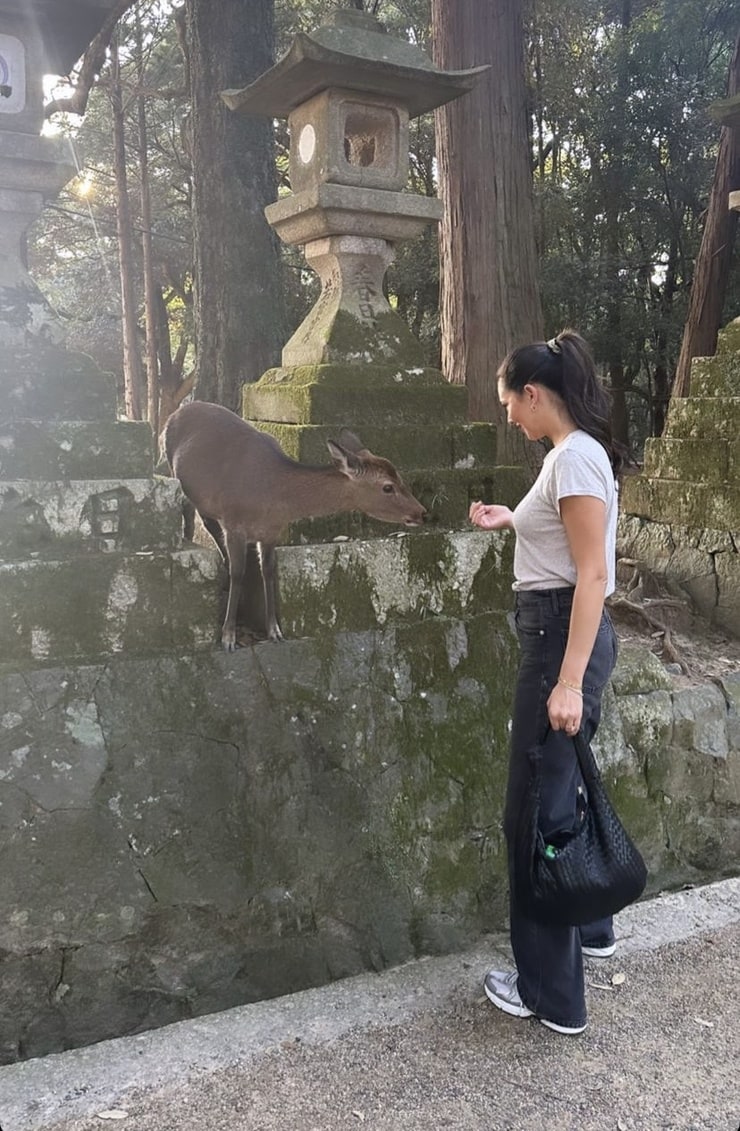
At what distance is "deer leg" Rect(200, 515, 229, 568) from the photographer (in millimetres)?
2947

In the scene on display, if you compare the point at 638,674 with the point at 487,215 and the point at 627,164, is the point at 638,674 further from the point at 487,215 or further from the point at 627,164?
the point at 627,164

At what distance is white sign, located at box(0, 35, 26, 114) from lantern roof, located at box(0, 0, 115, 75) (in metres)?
0.08

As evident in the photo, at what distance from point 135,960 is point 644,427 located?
45.2 feet

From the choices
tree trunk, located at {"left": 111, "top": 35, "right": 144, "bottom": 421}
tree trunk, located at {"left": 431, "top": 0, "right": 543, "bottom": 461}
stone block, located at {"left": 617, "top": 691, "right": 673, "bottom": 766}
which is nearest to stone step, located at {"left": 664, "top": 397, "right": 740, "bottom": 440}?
tree trunk, located at {"left": 431, "top": 0, "right": 543, "bottom": 461}

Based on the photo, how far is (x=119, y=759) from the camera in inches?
107

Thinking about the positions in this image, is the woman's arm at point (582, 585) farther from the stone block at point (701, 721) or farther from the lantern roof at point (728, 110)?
the lantern roof at point (728, 110)

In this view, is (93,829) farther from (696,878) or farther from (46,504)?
(696,878)

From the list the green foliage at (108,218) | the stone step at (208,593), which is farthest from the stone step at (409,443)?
the green foliage at (108,218)

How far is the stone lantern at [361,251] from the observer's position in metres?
3.08

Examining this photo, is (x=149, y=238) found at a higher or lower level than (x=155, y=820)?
higher

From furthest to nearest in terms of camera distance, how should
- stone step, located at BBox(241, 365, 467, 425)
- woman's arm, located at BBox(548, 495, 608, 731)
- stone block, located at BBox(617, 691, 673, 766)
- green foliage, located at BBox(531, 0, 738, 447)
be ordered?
green foliage, located at BBox(531, 0, 738, 447)
stone block, located at BBox(617, 691, 673, 766)
stone step, located at BBox(241, 365, 467, 425)
woman's arm, located at BBox(548, 495, 608, 731)

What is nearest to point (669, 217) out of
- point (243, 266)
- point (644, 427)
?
point (644, 427)

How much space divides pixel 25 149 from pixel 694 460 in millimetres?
3679

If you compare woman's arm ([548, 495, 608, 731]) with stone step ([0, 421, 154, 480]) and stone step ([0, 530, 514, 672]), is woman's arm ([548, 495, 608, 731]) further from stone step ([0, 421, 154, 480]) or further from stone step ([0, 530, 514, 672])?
stone step ([0, 421, 154, 480])
